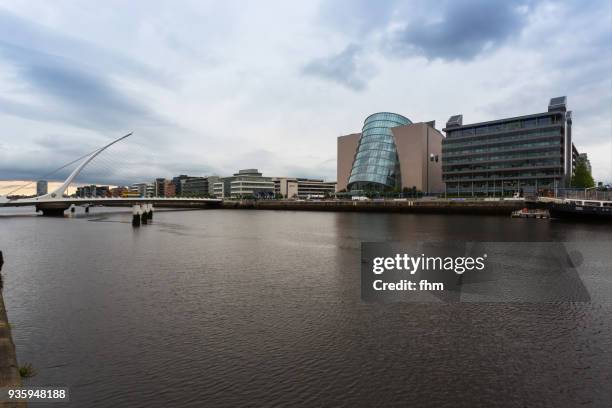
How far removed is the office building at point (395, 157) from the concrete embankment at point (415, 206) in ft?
101

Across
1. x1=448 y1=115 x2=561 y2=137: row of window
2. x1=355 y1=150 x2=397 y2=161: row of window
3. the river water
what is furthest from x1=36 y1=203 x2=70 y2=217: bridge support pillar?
x1=448 y1=115 x2=561 y2=137: row of window

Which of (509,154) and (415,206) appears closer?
(415,206)

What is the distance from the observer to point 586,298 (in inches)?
604

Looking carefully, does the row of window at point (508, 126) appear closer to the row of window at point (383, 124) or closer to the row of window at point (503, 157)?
the row of window at point (503, 157)

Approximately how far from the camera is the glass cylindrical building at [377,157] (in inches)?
5866

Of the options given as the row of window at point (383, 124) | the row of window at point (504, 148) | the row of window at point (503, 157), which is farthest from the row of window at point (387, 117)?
the row of window at point (503, 157)

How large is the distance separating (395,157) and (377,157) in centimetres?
783

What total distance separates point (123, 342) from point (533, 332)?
12.1 metres

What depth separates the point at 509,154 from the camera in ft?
406

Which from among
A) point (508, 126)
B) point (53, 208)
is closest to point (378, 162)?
point (508, 126)

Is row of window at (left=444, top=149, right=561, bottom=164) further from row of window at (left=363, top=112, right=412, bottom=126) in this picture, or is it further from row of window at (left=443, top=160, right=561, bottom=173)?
row of window at (left=363, top=112, right=412, bottom=126)

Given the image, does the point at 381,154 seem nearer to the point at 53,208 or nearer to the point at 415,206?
the point at 415,206

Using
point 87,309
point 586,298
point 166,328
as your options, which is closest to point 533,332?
point 586,298

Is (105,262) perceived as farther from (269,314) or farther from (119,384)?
(119,384)
